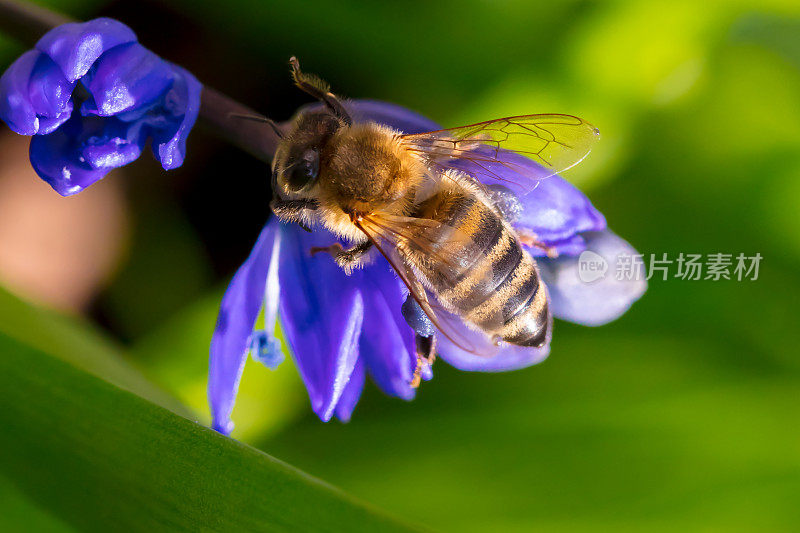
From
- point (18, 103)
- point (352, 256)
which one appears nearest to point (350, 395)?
point (352, 256)

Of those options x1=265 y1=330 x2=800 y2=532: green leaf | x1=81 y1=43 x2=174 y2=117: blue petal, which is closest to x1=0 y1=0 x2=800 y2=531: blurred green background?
x1=265 y1=330 x2=800 y2=532: green leaf

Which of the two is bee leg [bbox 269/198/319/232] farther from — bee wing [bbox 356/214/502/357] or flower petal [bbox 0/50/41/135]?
flower petal [bbox 0/50/41/135]

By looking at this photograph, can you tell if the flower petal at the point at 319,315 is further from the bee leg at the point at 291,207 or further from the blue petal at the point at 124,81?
the blue petal at the point at 124,81

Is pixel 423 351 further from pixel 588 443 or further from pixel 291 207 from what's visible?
pixel 588 443

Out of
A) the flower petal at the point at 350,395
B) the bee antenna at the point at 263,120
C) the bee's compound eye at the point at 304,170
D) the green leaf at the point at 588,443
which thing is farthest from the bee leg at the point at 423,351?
the green leaf at the point at 588,443

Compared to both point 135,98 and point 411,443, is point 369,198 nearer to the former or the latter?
point 135,98

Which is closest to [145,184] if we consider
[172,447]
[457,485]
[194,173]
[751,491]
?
[194,173]
